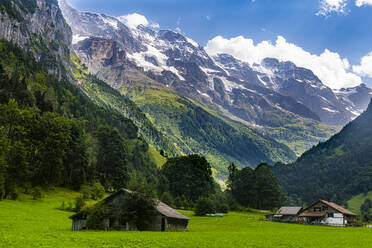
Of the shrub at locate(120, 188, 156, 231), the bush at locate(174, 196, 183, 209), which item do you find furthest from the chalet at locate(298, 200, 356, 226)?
the shrub at locate(120, 188, 156, 231)

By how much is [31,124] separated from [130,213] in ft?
211

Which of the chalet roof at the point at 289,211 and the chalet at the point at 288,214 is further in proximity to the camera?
the chalet roof at the point at 289,211

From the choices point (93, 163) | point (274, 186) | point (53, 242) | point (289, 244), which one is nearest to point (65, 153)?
point (93, 163)

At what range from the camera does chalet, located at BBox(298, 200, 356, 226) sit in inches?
5059

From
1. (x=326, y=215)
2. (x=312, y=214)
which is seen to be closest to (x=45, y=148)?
(x=312, y=214)

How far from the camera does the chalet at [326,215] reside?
422ft

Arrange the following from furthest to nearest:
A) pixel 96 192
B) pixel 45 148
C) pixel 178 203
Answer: pixel 178 203 < pixel 96 192 < pixel 45 148

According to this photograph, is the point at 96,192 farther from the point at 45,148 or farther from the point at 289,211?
the point at 289,211

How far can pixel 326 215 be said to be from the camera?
13088 centimetres

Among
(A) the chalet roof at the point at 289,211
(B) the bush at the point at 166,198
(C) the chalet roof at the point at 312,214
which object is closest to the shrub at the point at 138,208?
(B) the bush at the point at 166,198

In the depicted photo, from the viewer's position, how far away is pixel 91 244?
38.0m

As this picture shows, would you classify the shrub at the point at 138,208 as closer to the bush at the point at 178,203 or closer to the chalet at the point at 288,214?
the bush at the point at 178,203

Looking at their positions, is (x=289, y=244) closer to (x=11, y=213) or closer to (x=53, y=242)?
(x=53, y=242)

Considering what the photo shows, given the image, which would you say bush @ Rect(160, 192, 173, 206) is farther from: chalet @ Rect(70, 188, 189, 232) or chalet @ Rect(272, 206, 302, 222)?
chalet @ Rect(70, 188, 189, 232)
